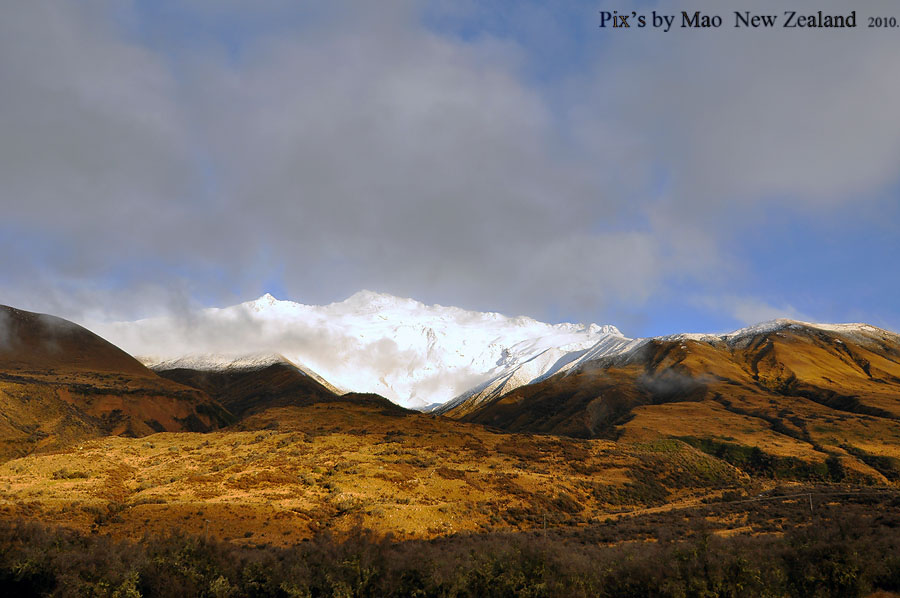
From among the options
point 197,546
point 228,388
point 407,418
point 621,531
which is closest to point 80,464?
point 197,546

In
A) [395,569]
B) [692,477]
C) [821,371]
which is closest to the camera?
[395,569]

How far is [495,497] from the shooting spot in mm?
37031

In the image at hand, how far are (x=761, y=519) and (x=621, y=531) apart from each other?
29.1ft

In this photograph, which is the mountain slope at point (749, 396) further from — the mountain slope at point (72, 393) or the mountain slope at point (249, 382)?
the mountain slope at point (72, 393)

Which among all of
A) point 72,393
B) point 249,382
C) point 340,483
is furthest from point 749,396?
point 249,382

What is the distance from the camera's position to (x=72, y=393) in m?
76.9

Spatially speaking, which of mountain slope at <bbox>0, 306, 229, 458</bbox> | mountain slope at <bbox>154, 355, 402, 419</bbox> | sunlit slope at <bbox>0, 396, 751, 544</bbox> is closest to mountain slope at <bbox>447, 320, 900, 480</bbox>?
sunlit slope at <bbox>0, 396, 751, 544</bbox>

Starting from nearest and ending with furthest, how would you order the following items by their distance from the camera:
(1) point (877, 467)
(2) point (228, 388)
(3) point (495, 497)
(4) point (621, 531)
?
(4) point (621, 531) < (3) point (495, 497) < (1) point (877, 467) < (2) point (228, 388)

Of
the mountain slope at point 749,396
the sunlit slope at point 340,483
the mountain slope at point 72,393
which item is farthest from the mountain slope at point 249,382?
the sunlit slope at point 340,483

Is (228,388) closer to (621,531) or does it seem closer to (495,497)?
(495,497)

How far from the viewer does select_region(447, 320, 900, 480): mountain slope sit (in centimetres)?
7562

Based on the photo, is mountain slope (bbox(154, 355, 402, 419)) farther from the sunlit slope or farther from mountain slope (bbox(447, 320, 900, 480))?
the sunlit slope

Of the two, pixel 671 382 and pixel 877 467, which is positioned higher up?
pixel 671 382

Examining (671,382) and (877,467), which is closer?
(877,467)
